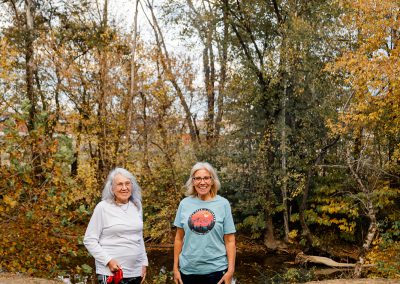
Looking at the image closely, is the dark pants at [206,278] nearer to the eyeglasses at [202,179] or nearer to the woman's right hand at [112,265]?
the woman's right hand at [112,265]

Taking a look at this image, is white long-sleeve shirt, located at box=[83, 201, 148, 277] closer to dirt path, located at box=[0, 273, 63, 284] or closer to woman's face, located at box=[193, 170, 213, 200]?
woman's face, located at box=[193, 170, 213, 200]

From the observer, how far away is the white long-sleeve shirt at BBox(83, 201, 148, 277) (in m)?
3.55

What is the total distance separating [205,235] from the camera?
3555 millimetres

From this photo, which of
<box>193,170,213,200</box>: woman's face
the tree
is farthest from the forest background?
<box>193,170,213,200</box>: woman's face

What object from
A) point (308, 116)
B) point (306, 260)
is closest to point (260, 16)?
point (308, 116)

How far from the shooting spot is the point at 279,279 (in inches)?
406

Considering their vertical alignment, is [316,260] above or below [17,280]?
below

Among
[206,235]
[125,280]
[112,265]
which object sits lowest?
[125,280]

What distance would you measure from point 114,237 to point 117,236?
0.08 feet

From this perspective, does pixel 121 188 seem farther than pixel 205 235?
Yes

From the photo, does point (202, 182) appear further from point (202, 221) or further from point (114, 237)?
point (114, 237)

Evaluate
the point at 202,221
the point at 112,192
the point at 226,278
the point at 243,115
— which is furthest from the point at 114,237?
the point at 243,115

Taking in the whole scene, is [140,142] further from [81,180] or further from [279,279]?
[279,279]

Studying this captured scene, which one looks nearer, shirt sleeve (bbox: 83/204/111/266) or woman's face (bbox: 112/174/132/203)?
shirt sleeve (bbox: 83/204/111/266)
